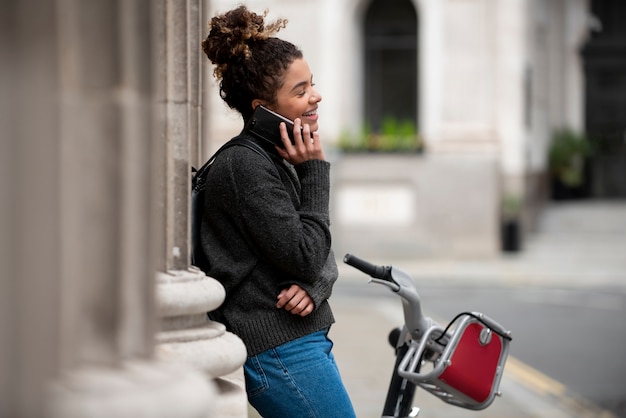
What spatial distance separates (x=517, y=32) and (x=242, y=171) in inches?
790

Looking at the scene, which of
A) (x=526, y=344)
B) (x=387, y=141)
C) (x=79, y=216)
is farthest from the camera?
(x=387, y=141)

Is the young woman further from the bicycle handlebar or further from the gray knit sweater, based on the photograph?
the bicycle handlebar

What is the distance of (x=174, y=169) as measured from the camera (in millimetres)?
3486

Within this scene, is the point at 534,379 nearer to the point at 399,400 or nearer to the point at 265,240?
the point at 399,400

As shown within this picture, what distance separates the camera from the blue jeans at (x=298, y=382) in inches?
135

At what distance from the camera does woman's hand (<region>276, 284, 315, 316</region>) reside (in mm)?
3408

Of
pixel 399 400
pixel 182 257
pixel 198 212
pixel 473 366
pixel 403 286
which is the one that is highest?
pixel 198 212

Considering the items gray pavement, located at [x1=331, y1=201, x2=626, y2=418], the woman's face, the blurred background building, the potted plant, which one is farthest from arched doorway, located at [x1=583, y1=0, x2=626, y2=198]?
the woman's face

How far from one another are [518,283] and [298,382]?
1576 cm

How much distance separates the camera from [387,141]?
23.0m

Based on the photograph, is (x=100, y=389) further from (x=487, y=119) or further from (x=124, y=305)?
(x=487, y=119)

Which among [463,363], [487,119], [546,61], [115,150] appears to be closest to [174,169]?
[463,363]

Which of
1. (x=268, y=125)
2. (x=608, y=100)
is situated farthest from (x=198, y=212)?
(x=608, y=100)

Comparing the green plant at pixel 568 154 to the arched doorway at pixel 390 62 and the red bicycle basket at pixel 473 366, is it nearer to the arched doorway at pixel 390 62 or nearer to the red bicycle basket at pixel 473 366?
the arched doorway at pixel 390 62
